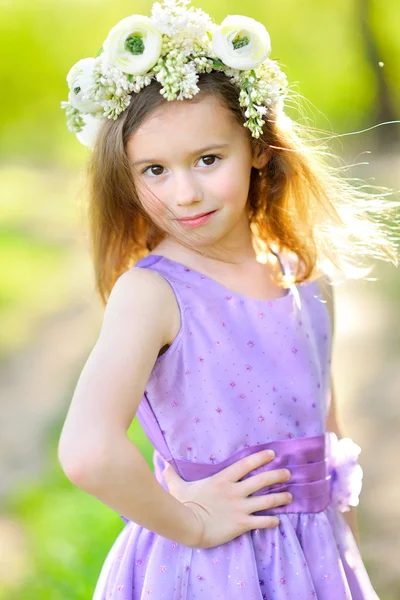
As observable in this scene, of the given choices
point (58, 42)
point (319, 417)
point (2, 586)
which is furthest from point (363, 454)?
point (58, 42)

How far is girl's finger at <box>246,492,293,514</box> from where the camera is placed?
52.4 inches

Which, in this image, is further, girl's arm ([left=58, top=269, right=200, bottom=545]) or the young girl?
the young girl

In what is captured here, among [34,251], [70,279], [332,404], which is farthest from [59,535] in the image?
[34,251]

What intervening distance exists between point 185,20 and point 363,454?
7.24ft

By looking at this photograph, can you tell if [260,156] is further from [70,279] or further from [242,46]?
[70,279]

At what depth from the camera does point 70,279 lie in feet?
17.5

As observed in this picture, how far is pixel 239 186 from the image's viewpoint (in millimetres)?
1392

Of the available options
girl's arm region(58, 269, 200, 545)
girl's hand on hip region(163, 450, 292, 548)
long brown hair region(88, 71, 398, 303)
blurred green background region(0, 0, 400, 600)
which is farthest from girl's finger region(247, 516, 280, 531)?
blurred green background region(0, 0, 400, 600)

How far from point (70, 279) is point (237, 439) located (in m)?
4.10

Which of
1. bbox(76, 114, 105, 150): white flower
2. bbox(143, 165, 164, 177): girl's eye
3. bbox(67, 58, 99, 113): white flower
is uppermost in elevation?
bbox(67, 58, 99, 113): white flower

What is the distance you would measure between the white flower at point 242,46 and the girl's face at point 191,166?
0.08 m

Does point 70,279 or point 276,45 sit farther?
point 276,45

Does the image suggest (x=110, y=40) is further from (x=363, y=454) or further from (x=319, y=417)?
(x=363, y=454)

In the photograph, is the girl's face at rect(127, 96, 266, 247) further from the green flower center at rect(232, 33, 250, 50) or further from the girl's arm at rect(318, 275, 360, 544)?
the girl's arm at rect(318, 275, 360, 544)
